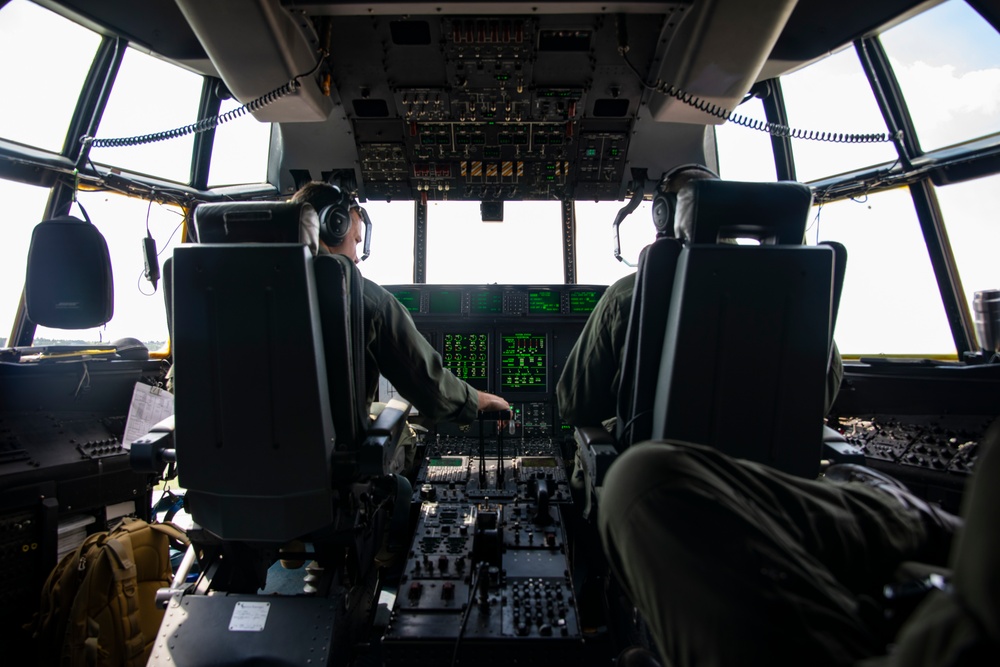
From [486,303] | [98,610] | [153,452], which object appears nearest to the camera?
[153,452]

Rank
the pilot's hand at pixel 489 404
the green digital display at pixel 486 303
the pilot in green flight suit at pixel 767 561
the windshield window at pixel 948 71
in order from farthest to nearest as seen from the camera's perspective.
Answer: the green digital display at pixel 486 303 < the windshield window at pixel 948 71 < the pilot's hand at pixel 489 404 < the pilot in green flight suit at pixel 767 561

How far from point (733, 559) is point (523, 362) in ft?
6.96

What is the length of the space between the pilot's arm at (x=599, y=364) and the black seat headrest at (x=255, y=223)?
86 centimetres

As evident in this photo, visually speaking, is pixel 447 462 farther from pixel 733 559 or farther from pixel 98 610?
pixel 733 559

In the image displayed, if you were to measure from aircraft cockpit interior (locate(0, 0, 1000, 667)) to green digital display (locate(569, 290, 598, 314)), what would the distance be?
2 cm

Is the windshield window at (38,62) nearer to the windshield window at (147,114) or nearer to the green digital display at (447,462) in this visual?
the windshield window at (147,114)

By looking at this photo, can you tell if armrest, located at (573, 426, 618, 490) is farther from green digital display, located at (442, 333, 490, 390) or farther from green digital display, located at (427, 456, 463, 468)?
green digital display, located at (442, 333, 490, 390)

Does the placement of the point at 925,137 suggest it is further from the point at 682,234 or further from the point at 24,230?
the point at 24,230

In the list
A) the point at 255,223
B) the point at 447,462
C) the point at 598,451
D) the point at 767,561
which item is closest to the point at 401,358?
the point at 255,223

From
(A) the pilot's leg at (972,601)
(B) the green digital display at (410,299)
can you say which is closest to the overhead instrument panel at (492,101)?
(B) the green digital display at (410,299)

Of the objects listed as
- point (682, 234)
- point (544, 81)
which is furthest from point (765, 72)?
point (682, 234)

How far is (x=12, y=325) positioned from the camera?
90.7 inches

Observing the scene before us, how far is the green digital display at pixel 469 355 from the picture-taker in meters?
2.56

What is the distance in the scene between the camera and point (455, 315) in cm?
251
